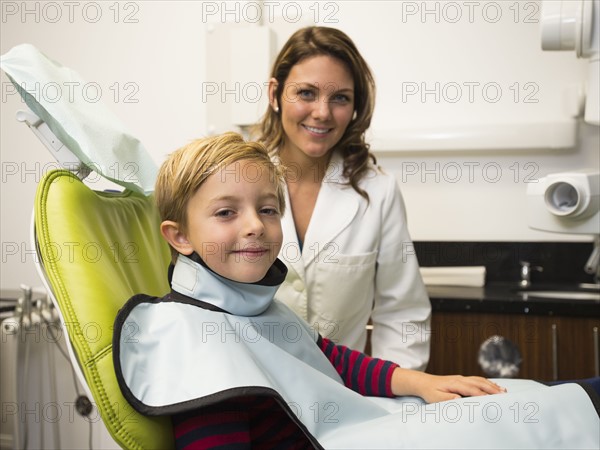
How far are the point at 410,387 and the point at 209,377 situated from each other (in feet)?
1.34

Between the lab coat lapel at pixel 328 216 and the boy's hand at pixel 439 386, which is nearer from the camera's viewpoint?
the boy's hand at pixel 439 386

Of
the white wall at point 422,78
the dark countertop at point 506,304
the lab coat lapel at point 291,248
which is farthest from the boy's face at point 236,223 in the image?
the white wall at point 422,78

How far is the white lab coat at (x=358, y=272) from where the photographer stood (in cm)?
167

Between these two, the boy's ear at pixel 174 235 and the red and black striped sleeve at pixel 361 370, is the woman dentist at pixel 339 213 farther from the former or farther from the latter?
the boy's ear at pixel 174 235

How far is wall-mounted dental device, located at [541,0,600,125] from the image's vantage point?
1.25 meters

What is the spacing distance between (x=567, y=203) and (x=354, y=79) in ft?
2.19

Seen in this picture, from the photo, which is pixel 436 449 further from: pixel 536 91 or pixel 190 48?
pixel 190 48

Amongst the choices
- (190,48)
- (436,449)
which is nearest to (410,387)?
(436,449)

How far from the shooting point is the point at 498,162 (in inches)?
105

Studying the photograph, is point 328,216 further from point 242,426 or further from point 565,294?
point 565,294

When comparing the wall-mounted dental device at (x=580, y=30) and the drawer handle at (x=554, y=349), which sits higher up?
the wall-mounted dental device at (x=580, y=30)

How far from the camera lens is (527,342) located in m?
2.21

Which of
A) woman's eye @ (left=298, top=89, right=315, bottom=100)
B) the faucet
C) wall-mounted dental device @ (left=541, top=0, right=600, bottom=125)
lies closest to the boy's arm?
wall-mounted dental device @ (left=541, top=0, right=600, bottom=125)

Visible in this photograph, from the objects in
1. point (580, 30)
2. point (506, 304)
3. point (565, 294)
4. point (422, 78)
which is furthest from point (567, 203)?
point (422, 78)
